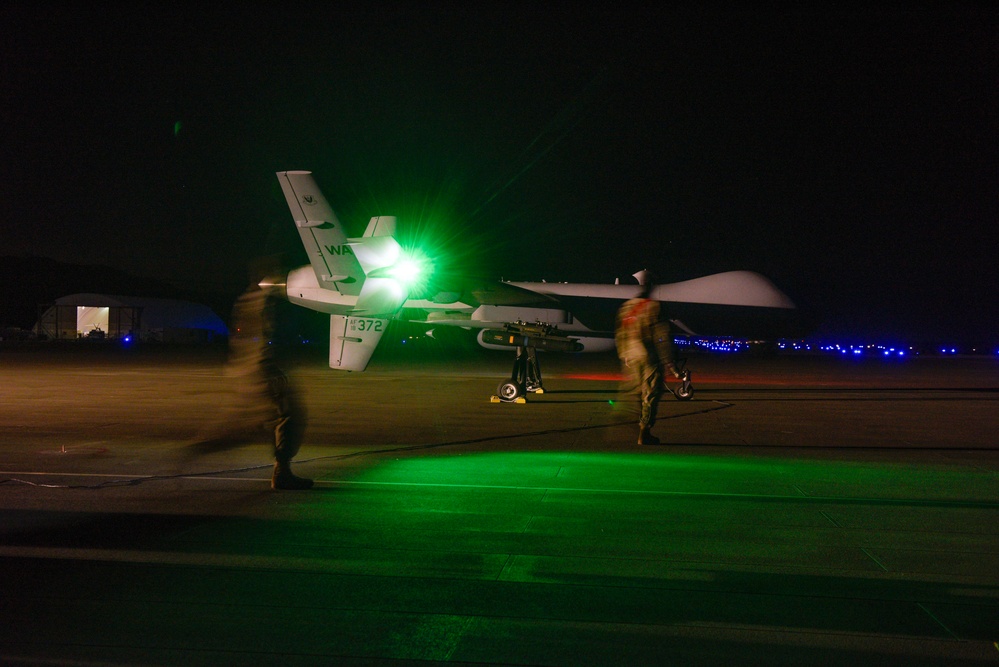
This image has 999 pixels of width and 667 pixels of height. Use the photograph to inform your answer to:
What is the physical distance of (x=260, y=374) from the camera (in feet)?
22.1

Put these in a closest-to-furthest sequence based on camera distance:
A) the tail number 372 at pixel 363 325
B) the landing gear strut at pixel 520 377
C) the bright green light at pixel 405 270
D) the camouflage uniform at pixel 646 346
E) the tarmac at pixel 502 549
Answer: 1. the tarmac at pixel 502 549
2. the camouflage uniform at pixel 646 346
3. the bright green light at pixel 405 270
4. the tail number 372 at pixel 363 325
5. the landing gear strut at pixel 520 377

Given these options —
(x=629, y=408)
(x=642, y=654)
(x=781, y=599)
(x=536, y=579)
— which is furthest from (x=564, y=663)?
(x=629, y=408)

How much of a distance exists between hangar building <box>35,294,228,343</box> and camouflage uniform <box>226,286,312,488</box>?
66320mm

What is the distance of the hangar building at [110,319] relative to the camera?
71125 millimetres

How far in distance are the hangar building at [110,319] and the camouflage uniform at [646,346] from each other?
214ft

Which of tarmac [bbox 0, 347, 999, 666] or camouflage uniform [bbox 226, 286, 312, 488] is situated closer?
tarmac [bbox 0, 347, 999, 666]

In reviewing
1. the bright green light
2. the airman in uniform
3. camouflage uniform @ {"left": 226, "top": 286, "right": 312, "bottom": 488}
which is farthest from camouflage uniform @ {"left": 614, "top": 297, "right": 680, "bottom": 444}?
the bright green light

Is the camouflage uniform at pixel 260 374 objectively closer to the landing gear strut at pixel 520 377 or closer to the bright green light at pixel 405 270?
the bright green light at pixel 405 270

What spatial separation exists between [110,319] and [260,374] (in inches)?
2902

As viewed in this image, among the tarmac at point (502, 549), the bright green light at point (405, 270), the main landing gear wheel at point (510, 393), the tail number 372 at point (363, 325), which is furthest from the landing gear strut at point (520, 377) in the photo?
the tarmac at point (502, 549)

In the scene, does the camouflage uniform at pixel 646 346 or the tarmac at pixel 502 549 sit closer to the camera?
the tarmac at pixel 502 549

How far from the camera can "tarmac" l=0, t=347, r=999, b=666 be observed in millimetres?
3637

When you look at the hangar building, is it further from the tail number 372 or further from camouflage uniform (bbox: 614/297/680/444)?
camouflage uniform (bbox: 614/297/680/444)

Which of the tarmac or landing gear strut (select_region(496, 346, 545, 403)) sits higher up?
landing gear strut (select_region(496, 346, 545, 403))
